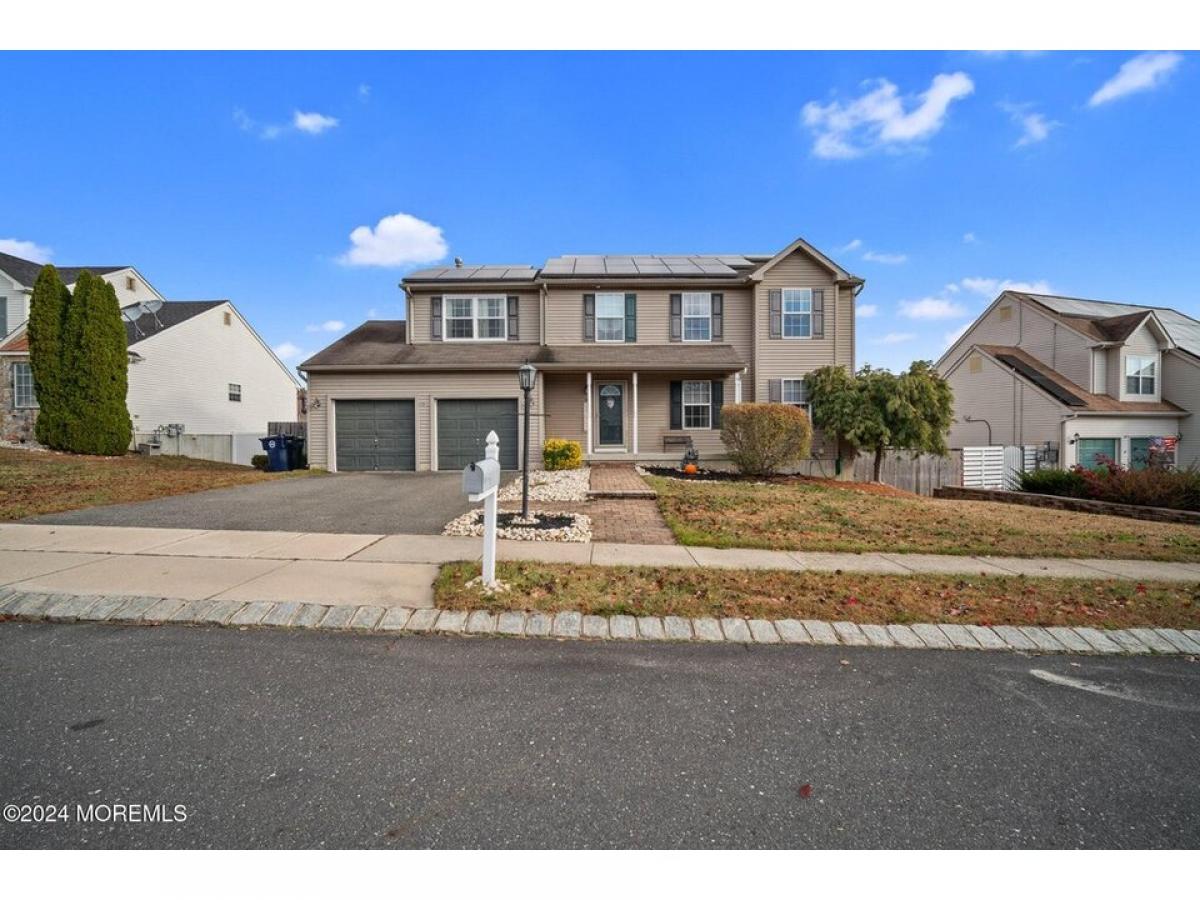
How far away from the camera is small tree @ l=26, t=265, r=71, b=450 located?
16.5 meters

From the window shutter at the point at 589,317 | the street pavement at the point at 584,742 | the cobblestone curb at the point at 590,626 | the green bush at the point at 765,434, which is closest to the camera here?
the street pavement at the point at 584,742

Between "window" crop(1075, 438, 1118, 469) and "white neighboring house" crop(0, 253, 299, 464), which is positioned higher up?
"white neighboring house" crop(0, 253, 299, 464)

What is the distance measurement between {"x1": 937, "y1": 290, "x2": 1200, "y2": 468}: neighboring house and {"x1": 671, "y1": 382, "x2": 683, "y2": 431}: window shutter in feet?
47.6

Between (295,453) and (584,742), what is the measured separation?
16.2 meters

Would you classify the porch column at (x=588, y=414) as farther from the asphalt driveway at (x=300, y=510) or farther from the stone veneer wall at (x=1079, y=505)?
the stone veneer wall at (x=1079, y=505)

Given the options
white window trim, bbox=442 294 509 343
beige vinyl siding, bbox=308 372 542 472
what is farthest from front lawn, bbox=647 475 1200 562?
white window trim, bbox=442 294 509 343

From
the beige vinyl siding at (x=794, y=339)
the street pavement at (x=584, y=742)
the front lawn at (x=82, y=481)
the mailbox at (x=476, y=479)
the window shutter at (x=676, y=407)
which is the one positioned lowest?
the street pavement at (x=584, y=742)

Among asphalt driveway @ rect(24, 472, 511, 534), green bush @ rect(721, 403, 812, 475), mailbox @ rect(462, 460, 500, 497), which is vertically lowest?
asphalt driveway @ rect(24, 472, 511, 534)

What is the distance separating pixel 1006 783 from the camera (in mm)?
2342

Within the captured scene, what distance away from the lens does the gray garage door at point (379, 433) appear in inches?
607

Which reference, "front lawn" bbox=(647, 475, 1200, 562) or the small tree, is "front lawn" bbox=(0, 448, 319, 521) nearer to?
the small tree

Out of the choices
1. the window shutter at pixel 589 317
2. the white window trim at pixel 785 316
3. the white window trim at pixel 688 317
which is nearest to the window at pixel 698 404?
the white window trim at pixel 688 317

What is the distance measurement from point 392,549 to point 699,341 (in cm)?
1313

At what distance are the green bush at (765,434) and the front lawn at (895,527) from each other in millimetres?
2539
